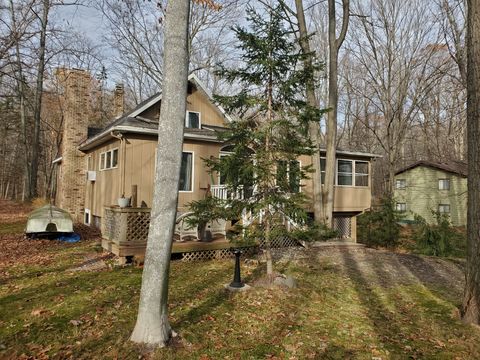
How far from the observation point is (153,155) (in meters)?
11.6

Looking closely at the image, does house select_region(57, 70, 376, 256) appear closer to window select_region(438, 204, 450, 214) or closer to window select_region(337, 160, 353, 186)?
window select_region(337, 160, 353, 186)

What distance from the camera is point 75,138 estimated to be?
53.6ft

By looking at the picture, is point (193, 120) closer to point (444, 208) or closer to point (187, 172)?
point (187, 172)

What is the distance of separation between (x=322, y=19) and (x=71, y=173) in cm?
2201

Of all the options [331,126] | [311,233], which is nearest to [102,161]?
[331,126]

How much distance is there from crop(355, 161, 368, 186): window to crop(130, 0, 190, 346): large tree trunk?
15181mm

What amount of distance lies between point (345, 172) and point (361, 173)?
4.01 feet

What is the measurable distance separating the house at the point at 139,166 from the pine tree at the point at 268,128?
47.7 inches

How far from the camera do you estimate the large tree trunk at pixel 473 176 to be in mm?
5121

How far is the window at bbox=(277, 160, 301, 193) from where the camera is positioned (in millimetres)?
6504

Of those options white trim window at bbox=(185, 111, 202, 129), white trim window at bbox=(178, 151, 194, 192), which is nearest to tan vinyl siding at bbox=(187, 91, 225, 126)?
white trim window at bbox=(185, 111, 202, 129)

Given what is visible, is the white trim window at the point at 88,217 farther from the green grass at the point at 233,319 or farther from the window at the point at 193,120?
the green grass at the point at 233,319

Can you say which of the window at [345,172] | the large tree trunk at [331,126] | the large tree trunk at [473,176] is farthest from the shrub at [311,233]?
the window at [345,172]

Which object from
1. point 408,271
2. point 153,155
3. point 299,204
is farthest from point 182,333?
point 153,155
